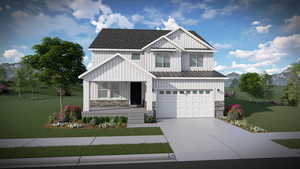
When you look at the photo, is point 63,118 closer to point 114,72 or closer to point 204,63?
point 114,72

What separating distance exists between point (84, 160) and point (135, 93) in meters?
10.5

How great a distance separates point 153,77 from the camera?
42.9 ft

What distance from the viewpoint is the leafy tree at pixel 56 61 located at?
15.1m

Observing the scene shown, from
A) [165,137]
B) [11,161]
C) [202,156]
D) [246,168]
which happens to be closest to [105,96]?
[165,137]

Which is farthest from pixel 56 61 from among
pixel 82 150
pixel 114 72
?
pixel 82 150

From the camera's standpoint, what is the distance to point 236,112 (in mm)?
13352

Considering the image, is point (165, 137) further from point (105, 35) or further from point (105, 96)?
point (105, 35)

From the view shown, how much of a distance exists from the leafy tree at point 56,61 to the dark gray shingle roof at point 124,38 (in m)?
2.43

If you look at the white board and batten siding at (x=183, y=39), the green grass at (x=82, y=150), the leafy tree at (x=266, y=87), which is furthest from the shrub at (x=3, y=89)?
the leafy tree at (x=266, y=87)

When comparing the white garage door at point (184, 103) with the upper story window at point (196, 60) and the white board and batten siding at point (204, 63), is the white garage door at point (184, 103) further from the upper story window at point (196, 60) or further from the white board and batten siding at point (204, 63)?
the upper story window at point (196, 60)

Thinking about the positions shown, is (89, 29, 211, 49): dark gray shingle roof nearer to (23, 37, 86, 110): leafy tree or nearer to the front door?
(23, 37, 86, 110): leafy tree

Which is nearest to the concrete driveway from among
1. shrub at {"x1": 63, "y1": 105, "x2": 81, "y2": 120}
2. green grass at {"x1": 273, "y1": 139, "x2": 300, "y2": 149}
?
green grass at {"x1": 273, "y1": 139, "x2": 300, "y2": 149}

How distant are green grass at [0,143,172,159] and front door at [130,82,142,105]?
8.84 meters

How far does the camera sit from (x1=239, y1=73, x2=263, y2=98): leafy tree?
79.8ft
